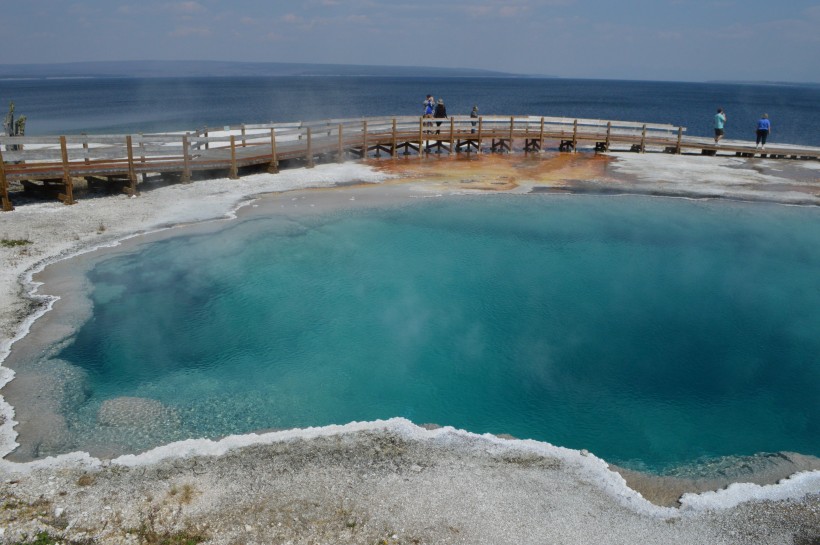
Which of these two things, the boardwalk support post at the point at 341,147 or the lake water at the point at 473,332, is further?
the boardwalk support post at the point at 341,147

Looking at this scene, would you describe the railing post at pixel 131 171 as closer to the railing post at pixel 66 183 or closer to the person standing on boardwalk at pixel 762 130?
the railing post at pixel 66 183

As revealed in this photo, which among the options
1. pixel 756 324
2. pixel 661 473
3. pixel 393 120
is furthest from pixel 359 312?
pixel 393 120

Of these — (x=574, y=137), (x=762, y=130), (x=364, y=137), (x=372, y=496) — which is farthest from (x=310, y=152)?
(x=762, y=130)

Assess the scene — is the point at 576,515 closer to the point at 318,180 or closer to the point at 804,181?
the point at 318,180

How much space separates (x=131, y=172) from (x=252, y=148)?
21.9ft

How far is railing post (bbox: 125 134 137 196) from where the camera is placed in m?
19.5

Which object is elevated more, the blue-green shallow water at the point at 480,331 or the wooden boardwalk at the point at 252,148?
the wooden boardwalk at the point at 252,148

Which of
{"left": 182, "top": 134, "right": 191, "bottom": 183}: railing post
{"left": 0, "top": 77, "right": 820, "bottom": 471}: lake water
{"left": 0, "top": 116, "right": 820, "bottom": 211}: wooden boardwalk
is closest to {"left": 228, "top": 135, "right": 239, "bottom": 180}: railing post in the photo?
{"left": 0, "top": 116, "right": 820, "bottom": 211}: wooden boardwalk

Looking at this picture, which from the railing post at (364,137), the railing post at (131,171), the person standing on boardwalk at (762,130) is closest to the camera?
the railing post at (131,171)

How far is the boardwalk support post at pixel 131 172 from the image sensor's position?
1952 centimetres

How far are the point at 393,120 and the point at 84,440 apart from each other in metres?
21.9

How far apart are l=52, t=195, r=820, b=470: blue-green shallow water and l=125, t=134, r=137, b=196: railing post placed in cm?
438

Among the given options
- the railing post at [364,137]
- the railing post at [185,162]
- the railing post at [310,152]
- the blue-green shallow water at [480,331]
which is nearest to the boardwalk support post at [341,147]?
the railing post at [364,137]

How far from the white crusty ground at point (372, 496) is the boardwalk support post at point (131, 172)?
12054mm
